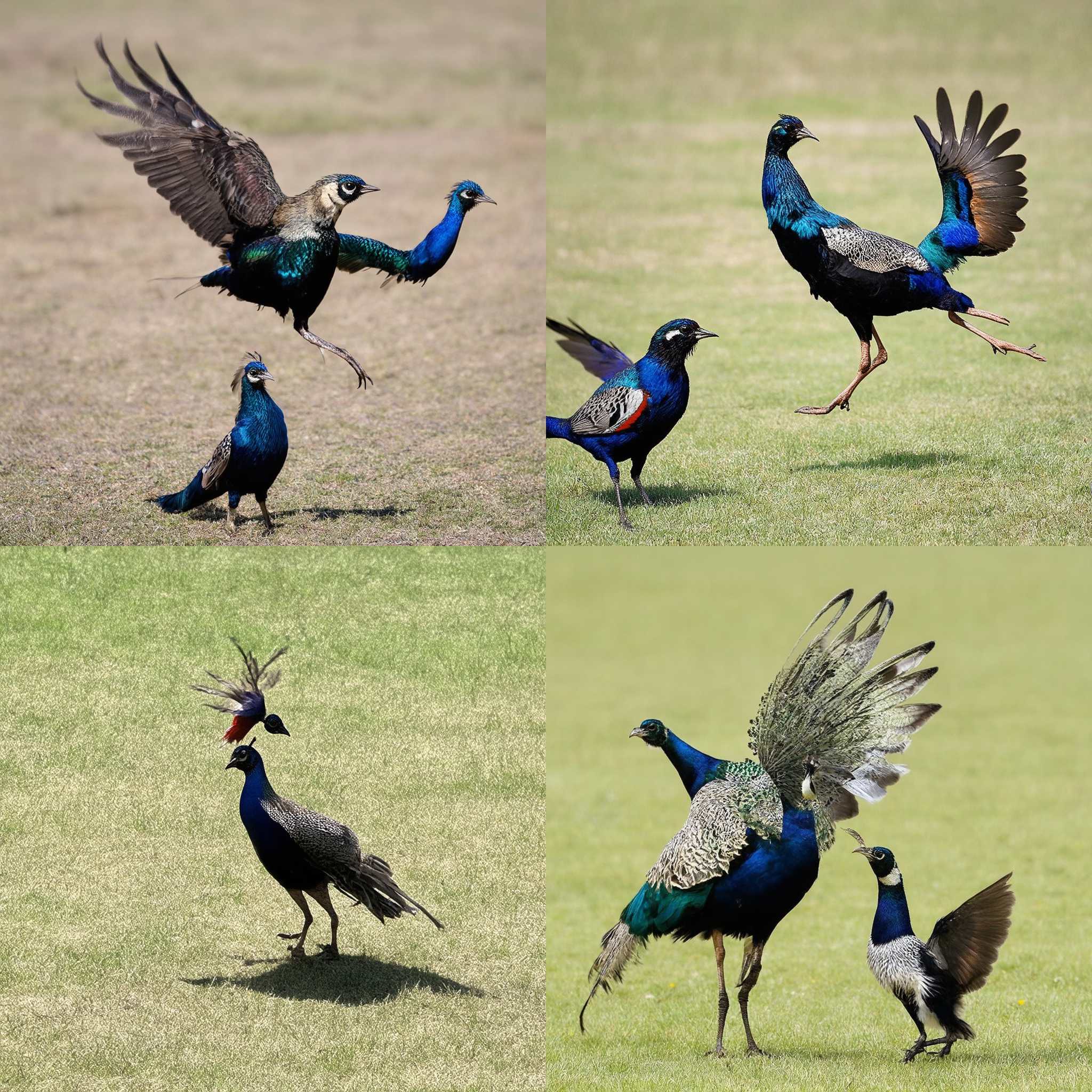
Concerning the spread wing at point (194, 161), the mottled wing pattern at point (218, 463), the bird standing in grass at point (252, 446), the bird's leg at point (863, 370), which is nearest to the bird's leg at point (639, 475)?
the bird's leg at point (863, 370)

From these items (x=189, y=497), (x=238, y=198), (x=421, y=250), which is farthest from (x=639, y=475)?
(x=238, y=198)

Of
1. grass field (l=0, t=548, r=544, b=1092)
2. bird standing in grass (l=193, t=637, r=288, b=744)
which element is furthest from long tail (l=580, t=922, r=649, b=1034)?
bird standing in grass (l=193, t=637, r=288, b=744)

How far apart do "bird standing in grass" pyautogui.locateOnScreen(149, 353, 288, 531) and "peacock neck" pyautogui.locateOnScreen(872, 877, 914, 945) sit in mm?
5394

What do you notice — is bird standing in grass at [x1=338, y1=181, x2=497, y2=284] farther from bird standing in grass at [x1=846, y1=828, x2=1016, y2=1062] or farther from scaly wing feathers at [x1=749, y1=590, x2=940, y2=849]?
bird standing in grass at [x1=846, y1=828, x2=1016, y2=1062]

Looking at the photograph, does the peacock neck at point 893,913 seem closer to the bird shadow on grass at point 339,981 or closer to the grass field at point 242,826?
the grass field at point 242,826

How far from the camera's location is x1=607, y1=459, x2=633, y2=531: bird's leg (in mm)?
11523

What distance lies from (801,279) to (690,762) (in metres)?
14.4

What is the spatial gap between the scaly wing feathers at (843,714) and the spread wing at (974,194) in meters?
3.71

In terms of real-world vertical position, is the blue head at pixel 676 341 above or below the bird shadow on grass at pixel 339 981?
above

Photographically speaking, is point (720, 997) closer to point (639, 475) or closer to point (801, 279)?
point (639, 475)

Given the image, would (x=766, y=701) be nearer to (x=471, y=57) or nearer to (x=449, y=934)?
(x=449, y=934)

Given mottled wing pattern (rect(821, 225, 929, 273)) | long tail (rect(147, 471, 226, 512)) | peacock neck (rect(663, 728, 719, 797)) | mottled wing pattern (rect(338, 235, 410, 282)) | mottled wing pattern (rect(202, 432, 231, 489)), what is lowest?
peacock neck (rect(663, 728, 719, 797))

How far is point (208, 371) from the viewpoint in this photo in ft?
57.6

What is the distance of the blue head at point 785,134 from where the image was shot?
410 inches
